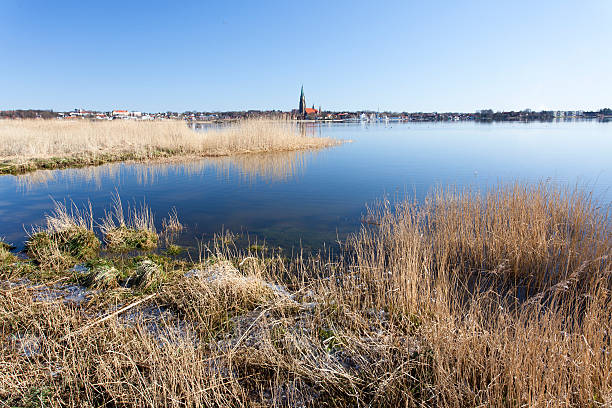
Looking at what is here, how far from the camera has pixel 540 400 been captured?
1.99 meters

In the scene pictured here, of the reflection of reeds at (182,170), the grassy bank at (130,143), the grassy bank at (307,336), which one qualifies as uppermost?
the grassy bank at (130,143)

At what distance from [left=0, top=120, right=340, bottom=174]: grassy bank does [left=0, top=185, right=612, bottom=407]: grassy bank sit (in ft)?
43.9

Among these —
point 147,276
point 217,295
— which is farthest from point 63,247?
point 217,295

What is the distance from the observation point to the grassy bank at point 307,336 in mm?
2344

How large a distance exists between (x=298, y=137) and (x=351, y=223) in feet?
55.6

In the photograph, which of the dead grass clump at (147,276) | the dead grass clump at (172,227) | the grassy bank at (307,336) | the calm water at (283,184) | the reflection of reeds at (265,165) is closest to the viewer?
the grassy bank at (307,336)

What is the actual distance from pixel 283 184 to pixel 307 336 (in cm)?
936

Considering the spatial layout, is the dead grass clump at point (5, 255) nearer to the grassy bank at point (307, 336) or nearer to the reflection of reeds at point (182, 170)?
the grassy bank at point (307, 336)

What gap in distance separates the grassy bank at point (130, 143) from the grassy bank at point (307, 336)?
1338 centimetres

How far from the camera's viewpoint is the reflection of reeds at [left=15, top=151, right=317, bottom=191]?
12648mm

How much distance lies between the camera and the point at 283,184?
1226 centimetres

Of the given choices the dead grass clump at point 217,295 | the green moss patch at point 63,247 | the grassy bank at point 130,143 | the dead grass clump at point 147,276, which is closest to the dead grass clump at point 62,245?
the green moss patch at point 63,247

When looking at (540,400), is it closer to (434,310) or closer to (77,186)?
(434,310)

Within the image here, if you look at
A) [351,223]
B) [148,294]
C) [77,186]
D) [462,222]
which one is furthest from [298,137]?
[148,294]
